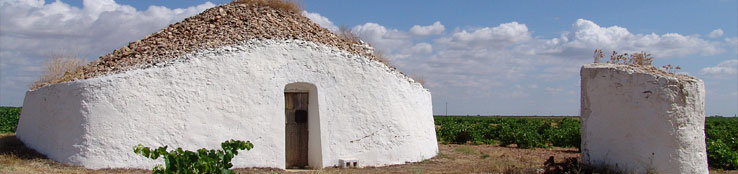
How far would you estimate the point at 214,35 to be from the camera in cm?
1112

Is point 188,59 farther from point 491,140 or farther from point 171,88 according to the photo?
point 491,140

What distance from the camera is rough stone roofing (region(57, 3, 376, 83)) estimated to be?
10.6 metres

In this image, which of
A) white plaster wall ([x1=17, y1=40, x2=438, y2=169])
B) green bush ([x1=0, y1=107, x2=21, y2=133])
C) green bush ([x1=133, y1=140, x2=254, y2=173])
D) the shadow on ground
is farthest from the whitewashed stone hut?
green bush ([x1=0, y1=107, x2=21, y2=133])

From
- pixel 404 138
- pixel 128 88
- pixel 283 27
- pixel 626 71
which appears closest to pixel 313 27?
pixel 283 27

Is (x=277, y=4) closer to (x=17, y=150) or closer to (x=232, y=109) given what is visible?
A: (x=232, y=109)

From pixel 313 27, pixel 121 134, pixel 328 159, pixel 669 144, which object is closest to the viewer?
pixel 669 144

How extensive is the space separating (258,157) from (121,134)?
2253 mm

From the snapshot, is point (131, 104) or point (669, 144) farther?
point (131, 104)

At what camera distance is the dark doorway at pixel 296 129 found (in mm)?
11188

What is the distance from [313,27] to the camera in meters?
12.5

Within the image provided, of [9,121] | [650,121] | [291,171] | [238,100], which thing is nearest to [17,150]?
[238,100]

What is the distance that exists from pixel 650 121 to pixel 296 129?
240 inches

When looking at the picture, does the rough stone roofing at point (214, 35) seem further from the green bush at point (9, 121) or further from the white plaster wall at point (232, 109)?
the green bush at point (9, 121)

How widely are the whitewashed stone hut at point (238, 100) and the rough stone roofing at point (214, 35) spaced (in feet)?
0.12
